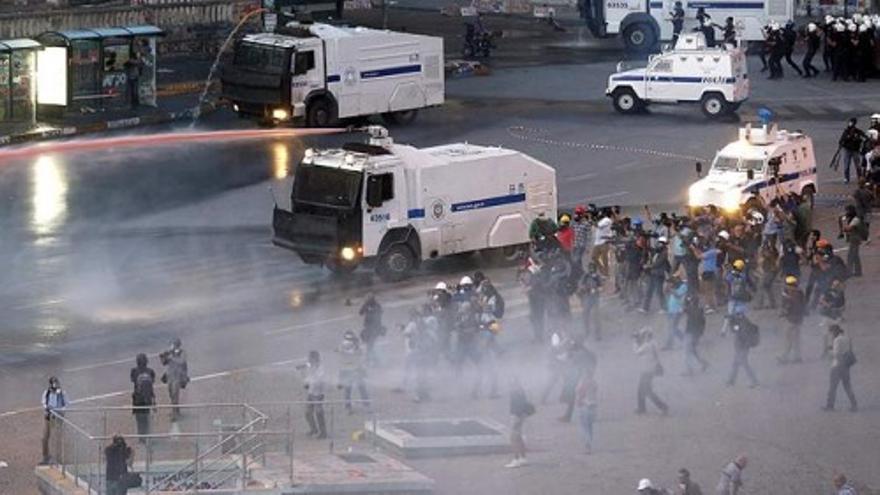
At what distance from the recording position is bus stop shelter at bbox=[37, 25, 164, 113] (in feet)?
214

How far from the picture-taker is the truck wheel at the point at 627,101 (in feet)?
223

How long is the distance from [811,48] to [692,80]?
9004 millimetres

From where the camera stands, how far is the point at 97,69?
220ft

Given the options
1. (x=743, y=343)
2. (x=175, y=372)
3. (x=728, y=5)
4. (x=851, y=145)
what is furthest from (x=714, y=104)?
(x=175, y=372)

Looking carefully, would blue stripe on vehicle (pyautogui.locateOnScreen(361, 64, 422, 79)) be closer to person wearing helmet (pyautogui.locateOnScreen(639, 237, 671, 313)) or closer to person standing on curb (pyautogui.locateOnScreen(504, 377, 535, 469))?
person wearing helmet (pyautogui.locateOnScreen(639, 237, 671, 313))

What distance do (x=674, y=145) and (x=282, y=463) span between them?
94.5ft

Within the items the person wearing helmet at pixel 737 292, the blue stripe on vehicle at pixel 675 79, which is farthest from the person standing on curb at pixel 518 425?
the blue stripe on vehicle at pixel 675 79

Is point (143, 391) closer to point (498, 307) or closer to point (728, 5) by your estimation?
point (498, 307)

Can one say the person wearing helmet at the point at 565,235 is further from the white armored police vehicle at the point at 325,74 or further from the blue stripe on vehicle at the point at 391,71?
the blue stripe on vehicle at the point at 391,71

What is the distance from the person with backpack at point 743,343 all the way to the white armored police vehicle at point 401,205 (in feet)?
32.4

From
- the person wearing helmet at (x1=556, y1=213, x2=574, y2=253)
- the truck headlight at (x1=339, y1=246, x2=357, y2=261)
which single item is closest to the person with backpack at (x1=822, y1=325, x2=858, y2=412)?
the person wearing helmet at (x1=556, y1=213, x2=574, y2=253)

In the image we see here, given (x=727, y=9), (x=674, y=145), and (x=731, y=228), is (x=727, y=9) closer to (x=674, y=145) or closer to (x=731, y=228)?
(x=674, y=145)

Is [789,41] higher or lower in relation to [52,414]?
higher

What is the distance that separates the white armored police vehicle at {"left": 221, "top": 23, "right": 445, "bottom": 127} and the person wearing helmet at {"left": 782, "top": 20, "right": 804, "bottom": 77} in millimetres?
12329
